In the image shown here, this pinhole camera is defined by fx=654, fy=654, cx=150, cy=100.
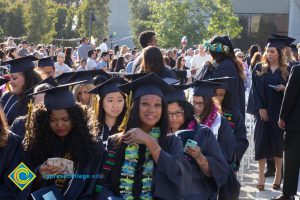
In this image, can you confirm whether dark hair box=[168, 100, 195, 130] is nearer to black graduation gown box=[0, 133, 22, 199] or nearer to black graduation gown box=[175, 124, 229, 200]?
black graduation gown box=[175, 124, 229, 200]

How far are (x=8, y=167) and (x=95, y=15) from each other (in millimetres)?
38832

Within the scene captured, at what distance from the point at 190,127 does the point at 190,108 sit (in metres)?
0.20

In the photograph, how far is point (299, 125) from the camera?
868cm

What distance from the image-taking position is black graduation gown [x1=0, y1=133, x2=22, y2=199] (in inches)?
185

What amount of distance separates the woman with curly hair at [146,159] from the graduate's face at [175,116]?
84cm

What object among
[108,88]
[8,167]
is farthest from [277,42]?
[8,167]

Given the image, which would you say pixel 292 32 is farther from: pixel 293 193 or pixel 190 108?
pixel 190 108

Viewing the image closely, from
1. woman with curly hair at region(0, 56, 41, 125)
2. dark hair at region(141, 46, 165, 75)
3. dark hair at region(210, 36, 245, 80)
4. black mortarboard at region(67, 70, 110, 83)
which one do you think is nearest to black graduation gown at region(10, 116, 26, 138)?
woman with curly hair at region(0, 56, 41, 125)

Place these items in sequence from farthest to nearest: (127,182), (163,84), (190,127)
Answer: (190,127) < (163,84) < (127,182)

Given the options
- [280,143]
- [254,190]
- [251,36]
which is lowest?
[254,190]

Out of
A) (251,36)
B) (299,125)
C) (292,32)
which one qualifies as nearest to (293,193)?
(299,125)

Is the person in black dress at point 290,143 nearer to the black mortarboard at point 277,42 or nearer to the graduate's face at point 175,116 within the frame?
the black mortarboard at point 277,42

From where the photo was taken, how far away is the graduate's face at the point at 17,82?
6.93m

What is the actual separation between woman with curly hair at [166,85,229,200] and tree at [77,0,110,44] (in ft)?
122
